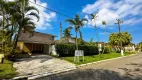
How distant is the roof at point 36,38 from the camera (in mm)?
28319

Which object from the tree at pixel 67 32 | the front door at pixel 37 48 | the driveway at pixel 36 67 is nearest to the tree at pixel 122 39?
the tree at pixel 67 32

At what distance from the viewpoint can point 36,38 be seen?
32500mm

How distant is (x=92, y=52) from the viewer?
1459 inches

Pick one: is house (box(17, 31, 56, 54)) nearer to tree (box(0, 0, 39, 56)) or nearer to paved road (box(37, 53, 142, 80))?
tree (box(0, 0, 39, 56))

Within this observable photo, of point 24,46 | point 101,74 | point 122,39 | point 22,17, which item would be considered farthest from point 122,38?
point 101,74

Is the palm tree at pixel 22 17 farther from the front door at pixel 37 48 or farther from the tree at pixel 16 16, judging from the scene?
the front door at pixel 37 48

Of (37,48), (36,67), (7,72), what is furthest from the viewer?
(37,48)

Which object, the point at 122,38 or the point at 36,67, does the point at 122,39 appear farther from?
the point at 36,67

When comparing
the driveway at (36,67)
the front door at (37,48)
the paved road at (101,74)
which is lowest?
the paved road at (101,74)

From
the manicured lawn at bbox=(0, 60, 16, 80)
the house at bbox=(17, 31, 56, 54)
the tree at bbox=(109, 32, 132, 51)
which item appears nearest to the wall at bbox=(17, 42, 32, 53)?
the house at bbox=(17, 31, 56, 54)

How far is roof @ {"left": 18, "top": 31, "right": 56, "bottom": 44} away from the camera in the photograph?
1115 inches

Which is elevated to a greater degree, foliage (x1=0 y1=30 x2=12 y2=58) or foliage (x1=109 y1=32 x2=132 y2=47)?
foliage (x1=109 y1=32 x2=132 y2=47)

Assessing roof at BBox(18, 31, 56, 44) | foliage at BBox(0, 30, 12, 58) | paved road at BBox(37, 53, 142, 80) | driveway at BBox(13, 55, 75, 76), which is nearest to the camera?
paved road at BBox(37, 53, 142, 80)

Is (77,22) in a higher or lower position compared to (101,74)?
higher
